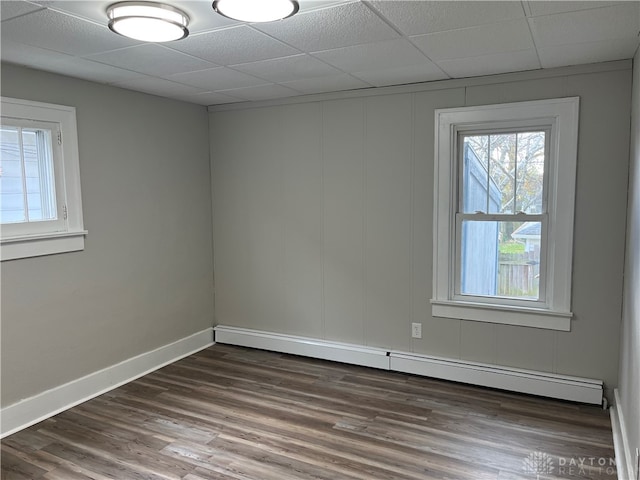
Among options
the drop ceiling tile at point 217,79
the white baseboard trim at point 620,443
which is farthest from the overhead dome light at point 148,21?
the white baseboard trim at point 620,443

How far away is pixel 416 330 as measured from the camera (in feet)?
12.5

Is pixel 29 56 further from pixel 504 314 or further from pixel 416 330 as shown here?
pixel 504 314

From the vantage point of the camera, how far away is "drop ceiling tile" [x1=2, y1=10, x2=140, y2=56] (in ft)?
7.22

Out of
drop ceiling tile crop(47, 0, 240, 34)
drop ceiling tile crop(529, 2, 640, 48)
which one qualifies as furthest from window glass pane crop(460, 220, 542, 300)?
drop ceiling tile crop(47, 0, 240, 34)

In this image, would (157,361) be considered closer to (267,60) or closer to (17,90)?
(17,90)

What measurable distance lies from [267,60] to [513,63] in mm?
1529

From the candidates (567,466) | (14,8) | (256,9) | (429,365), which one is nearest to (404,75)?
(256,9)

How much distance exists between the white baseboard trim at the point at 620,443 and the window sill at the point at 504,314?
1.77ft

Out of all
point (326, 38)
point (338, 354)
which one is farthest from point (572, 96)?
point (338, 354)

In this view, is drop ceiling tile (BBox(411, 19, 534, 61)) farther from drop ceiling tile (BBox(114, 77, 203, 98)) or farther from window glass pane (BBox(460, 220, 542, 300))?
drop ceiling tile (BBox(114, 77, 203, 98))

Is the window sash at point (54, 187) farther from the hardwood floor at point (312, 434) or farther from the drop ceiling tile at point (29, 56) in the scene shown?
the hardwood floor at point (312, 434)

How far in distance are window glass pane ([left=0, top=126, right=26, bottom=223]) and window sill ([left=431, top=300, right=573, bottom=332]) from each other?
2891mm

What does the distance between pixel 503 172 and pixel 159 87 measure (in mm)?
2583

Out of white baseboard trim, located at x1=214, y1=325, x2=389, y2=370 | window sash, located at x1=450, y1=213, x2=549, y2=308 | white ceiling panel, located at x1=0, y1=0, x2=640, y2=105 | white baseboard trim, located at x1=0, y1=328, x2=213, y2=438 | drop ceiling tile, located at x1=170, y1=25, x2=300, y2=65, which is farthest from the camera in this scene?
white baseboard trim, located at x1=214, y1=325, x2=389, y2=370
